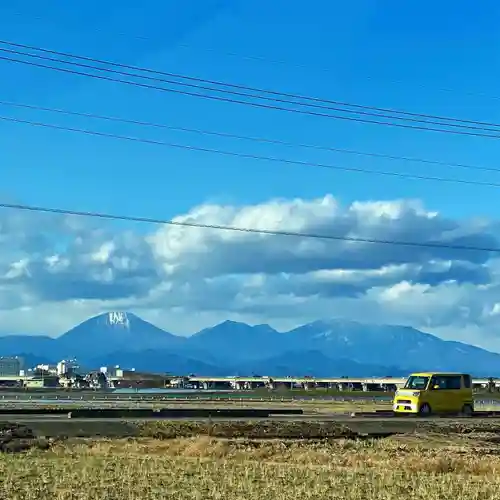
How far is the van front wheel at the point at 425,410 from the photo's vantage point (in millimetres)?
41969

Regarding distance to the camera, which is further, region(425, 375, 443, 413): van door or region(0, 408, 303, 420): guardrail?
region(425, 375, 443, 413): van door

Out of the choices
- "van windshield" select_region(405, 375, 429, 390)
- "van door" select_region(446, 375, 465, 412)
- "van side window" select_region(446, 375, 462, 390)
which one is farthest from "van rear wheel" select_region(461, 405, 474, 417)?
"van windshield" select_region(405, 375, 429, 390)

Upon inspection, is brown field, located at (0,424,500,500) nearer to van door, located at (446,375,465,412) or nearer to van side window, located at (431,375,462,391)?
van side window, located at (431,375,462,391)

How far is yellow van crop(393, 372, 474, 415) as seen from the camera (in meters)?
42.3

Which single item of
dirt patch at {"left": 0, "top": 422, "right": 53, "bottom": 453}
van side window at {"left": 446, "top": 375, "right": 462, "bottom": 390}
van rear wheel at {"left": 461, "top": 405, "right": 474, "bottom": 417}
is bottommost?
van rear wheel at {"left": 461, "top": 405, "right": 474, "bottom": 417}

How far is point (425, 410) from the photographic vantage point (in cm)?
4225

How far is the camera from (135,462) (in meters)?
20.0

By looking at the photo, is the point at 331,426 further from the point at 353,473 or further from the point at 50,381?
the point at 50,381

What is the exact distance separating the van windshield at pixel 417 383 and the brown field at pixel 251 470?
15.5m

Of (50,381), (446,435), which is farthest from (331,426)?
(50,381)

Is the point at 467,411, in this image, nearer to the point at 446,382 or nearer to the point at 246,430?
the point at 446,382

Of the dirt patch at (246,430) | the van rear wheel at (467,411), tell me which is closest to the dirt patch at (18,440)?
the dirt patch at (246,430)

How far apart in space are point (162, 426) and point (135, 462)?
10.2m

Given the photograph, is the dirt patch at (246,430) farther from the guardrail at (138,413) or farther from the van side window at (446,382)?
the van side window at (446,382)
